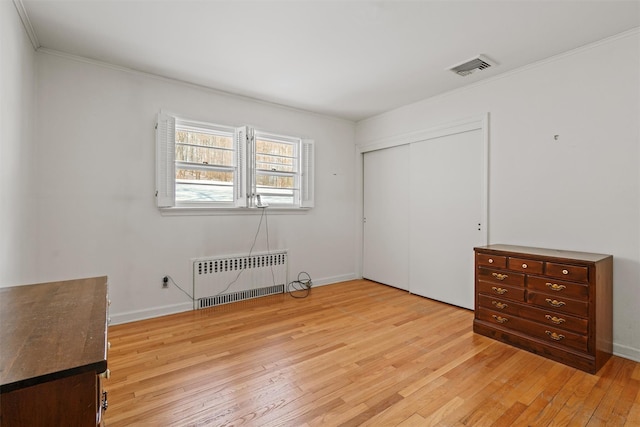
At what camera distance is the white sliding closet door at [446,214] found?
11.4 ft

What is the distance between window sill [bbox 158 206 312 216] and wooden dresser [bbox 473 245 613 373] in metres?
2.42

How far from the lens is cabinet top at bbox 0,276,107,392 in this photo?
831mm

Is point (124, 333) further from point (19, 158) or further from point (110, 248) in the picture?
point (19, 158)

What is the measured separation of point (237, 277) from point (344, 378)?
6.83 feet

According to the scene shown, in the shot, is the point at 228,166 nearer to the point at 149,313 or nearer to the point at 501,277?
the point at 149,313

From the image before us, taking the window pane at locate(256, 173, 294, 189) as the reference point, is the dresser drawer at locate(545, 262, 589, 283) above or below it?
below

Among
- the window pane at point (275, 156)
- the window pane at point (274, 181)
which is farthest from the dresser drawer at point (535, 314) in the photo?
the window pane at point (275, 156)

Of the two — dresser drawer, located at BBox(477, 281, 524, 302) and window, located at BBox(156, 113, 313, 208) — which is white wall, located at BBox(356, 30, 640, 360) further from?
window, located at BBox(156, 113, 313, 208)

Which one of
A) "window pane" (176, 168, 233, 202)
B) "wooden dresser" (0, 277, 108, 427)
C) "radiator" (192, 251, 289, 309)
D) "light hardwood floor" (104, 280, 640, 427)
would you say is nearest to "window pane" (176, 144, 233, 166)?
"window pane" (176, 168, 233, 202)

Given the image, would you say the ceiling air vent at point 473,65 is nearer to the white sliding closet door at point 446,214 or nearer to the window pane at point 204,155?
the white sliding closet door at point 446,214

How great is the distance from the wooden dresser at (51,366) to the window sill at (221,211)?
214cm

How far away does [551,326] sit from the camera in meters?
2.40

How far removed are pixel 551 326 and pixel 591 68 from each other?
223 centimetres

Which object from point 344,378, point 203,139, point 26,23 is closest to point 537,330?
point 344,378
